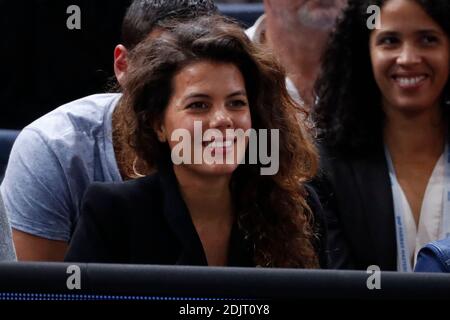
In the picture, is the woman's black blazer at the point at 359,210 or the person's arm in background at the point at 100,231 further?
the woman's black blazer at the point at 359,210

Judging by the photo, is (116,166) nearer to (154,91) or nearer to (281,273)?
(154,91)

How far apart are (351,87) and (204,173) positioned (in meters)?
0.68

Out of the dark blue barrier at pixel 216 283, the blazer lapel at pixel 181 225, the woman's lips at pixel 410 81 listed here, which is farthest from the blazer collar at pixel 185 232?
the woman's lips at pixel 410 81

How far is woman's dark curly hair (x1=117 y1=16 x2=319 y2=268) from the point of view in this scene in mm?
2000

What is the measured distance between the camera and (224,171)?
194 cm

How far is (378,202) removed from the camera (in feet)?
7.79

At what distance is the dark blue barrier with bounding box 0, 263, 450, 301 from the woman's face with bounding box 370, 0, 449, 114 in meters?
1.16

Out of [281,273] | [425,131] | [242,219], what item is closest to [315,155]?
[242,219]

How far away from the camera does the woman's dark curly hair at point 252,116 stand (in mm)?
2000

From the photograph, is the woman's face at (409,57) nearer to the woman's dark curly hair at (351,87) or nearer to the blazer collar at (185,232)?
the woman's dark curly hair at (351,87)

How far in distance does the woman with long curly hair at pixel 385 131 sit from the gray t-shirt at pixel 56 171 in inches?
18.3

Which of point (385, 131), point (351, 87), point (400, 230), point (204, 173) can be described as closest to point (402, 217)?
point (400, 230)

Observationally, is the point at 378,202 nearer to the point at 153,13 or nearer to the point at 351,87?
the point at 351,87

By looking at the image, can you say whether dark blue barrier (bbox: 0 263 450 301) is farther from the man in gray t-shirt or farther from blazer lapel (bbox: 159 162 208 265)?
the man in gray t-shirt
